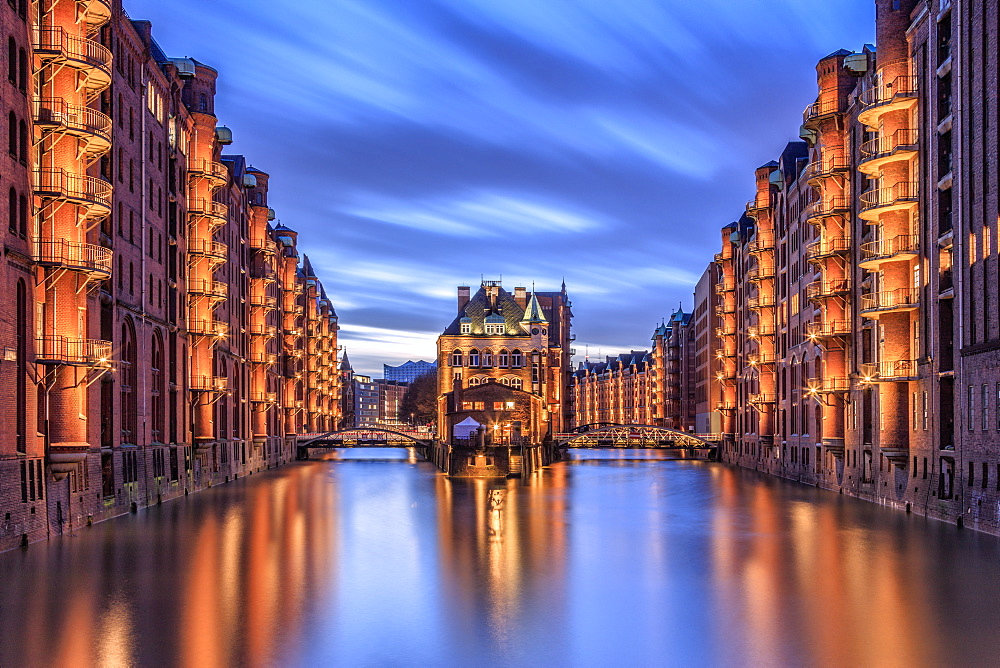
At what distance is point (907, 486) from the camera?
52781 millimetres

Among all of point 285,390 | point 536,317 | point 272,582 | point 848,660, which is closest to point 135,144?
point 272,582

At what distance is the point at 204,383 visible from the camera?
232 ft

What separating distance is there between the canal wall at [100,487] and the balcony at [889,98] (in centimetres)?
3859

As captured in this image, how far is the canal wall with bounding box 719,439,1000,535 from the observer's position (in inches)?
1714

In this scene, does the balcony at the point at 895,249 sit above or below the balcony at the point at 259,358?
above

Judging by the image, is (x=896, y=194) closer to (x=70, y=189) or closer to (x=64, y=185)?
(x=70, y=189)

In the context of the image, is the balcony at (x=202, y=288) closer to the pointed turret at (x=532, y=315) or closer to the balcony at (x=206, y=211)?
the balcony at (x=206, y=211)

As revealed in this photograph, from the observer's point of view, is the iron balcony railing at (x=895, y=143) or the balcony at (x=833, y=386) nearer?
the iron balcony railing at (x=895, y=143)

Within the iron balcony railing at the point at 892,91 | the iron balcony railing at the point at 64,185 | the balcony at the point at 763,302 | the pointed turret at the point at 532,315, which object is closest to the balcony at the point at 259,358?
the balcony at the point at 763,302

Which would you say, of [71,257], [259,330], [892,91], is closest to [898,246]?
[892,91]

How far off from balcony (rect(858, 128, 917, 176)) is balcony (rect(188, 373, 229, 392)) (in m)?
41.7

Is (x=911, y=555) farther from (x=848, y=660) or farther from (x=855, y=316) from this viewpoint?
(x=855, y=316)

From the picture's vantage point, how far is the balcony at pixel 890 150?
50.2 m

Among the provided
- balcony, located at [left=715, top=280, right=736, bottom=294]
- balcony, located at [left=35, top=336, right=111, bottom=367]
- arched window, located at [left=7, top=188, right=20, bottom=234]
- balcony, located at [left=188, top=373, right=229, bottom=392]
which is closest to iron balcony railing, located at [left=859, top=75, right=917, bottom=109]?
balcony, located at [left=35, top=336, right=111, bottom=367]
